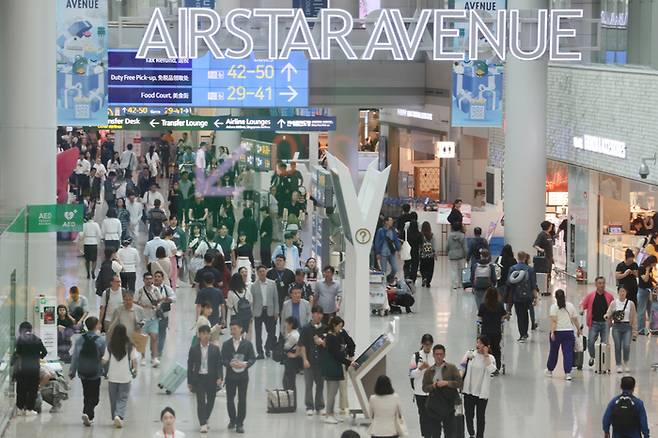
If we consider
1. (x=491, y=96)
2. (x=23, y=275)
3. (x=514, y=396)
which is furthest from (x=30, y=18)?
(x=491, y=96)

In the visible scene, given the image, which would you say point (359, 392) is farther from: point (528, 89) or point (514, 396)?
point (528, 89)

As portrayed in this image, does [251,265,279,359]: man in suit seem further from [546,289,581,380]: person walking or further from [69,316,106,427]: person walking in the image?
[69,316,106,427]: person walking

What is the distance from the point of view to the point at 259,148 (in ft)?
134

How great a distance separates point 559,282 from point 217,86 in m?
8.06

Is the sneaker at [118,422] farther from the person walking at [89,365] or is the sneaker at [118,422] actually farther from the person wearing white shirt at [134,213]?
the person wearing white shirt at [134,213]

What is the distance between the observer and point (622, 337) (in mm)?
22906

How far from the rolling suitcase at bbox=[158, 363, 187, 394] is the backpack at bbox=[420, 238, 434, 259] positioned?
35.7ft

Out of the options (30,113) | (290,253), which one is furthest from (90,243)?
(30,113)

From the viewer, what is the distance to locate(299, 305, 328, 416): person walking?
19.6 m

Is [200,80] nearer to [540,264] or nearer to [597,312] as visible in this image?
[540,264]

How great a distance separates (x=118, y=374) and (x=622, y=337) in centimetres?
759

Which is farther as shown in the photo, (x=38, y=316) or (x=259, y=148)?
(x=259, y=148)

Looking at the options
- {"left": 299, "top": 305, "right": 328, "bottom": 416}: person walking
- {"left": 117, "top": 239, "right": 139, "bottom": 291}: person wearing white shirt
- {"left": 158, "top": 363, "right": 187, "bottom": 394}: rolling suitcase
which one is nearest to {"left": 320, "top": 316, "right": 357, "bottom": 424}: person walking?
{"left": 299, "top": 305, "right": 328, "bottom": 416}: person walking

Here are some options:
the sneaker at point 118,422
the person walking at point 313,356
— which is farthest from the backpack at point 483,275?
the sneaker at point 118,422
